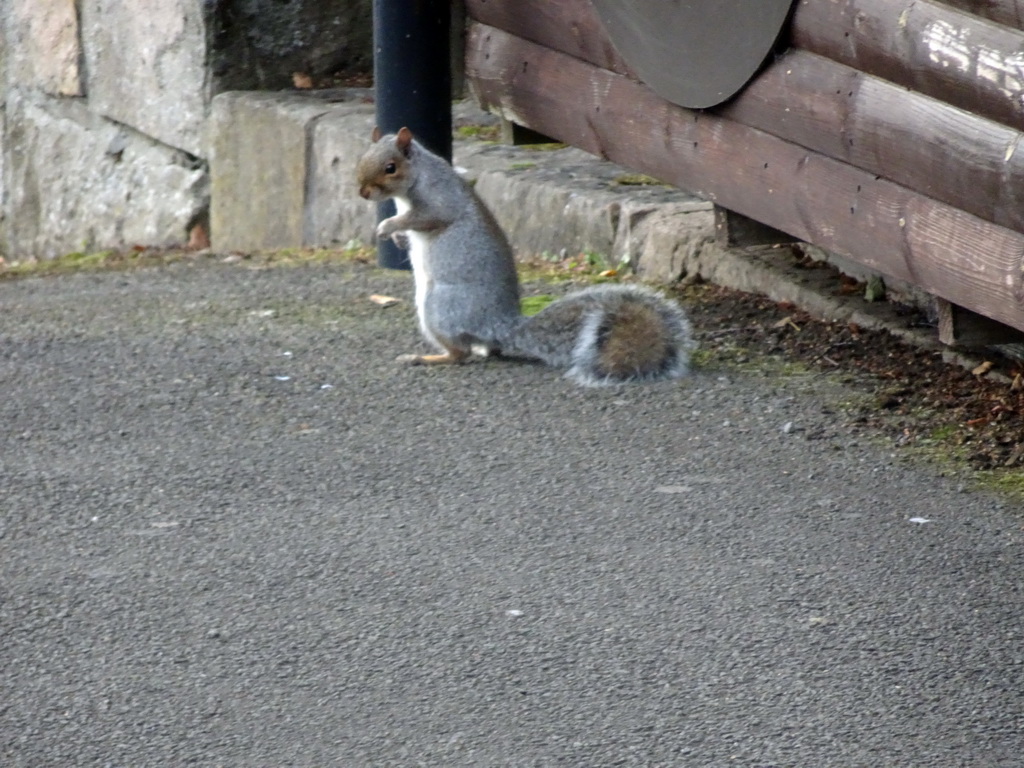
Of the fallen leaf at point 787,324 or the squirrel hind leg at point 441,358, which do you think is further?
the fallen leaf at point 787,324

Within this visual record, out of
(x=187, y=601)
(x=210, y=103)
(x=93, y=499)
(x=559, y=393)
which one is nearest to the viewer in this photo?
(x=187, y=601)

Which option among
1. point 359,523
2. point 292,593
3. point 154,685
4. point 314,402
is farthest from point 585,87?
point 154,685

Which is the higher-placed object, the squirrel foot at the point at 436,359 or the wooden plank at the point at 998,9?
the wooden plank at the point at 998,9

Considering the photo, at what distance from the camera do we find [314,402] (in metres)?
4.84

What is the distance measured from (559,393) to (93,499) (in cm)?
154

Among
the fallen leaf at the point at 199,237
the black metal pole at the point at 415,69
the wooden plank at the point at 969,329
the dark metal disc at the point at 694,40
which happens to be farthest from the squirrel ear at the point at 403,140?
the fallen leaf at the point at 199,237

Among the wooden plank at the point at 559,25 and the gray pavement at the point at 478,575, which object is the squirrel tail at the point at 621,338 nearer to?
the gray pavement at the point at 478,575

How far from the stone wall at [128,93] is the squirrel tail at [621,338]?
3.85 m

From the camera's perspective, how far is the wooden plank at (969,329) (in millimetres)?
4535

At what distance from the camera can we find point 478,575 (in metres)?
3.49

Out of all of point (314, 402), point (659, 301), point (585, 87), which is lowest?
point (314, 402)

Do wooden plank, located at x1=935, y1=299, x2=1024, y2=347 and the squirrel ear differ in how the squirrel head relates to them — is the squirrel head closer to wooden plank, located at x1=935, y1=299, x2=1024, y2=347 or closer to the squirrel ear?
the squirrel ear

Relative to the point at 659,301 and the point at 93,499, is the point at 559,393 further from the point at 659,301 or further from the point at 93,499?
the point at 93,499

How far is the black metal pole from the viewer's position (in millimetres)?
6352
